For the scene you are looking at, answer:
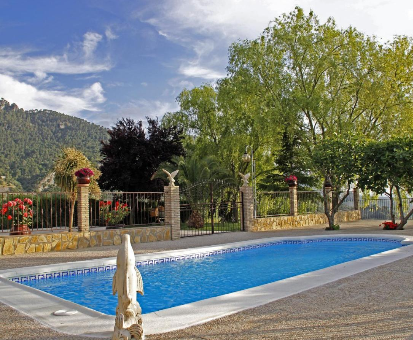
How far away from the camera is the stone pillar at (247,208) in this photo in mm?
18156

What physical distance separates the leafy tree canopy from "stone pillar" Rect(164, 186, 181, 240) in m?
7.41

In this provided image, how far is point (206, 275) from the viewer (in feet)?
31.6

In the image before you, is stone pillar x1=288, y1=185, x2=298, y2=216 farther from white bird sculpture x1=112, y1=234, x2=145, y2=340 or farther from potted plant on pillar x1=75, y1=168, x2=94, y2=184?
white bird sculpture x1=112, y1=234, x2=145, y2=340

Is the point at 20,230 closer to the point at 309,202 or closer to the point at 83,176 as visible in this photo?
the point at 83,176

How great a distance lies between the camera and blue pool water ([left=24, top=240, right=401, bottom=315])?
24.9ft

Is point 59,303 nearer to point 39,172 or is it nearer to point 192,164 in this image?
point 192,164

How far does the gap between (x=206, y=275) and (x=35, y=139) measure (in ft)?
193

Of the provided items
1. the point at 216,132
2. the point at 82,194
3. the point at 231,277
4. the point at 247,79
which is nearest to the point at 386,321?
the point at 231,277

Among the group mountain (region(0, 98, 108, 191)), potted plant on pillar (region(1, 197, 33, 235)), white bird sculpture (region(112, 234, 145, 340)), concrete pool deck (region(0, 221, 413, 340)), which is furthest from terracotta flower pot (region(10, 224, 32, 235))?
mountain (region(0, 98, 108, 191))

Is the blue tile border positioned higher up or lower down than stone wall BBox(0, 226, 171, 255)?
lower down

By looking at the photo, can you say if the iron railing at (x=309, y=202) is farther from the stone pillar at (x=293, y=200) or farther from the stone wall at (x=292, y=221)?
the stone pillar at (x=293, y=200)

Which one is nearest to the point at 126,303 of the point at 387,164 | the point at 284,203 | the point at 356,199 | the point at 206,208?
the point at 387,164

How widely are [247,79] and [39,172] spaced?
33923 mm

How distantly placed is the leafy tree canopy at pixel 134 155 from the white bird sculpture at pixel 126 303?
61.6ft
